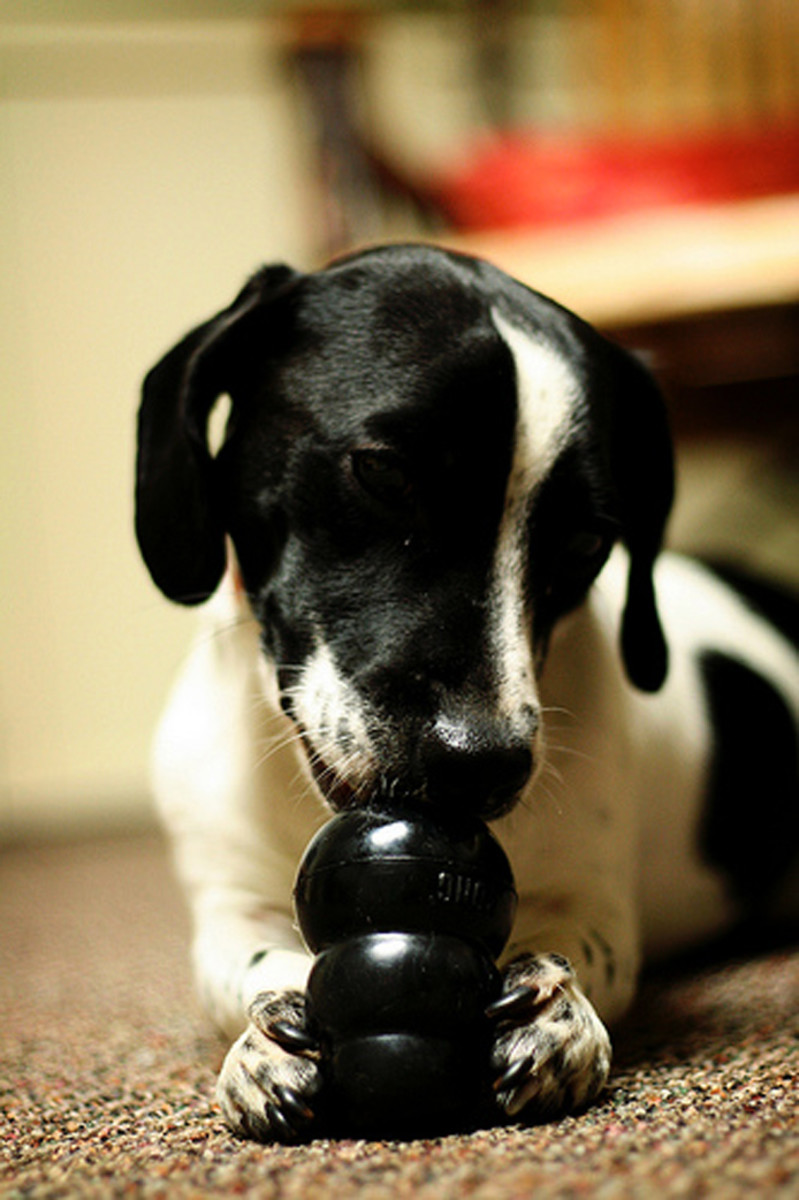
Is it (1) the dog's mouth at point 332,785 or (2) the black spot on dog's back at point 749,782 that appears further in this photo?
(2) the black spot on dog's back at point 749,782

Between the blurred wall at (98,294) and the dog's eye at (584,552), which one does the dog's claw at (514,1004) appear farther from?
the blurred wall at (98,294)

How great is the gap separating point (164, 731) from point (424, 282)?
1.87 feet

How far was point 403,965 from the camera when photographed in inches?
34.1

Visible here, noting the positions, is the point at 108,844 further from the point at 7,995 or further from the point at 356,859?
the point at 356,859

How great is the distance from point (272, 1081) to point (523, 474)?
1.67 feet

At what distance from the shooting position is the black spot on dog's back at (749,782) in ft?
5.14

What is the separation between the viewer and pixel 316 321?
1206 mm

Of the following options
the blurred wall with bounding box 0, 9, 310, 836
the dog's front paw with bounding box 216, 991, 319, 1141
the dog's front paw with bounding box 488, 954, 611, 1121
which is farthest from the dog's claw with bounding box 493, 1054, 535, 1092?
the blurred wall with bounding box 0, 9, 310, 836

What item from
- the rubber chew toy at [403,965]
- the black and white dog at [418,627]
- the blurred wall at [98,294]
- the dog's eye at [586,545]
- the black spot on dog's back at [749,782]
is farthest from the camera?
the blurred wall at [98,294]

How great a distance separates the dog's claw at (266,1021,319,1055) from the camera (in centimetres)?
91

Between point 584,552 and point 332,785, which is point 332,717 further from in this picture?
point 584,552

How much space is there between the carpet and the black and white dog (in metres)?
0.05

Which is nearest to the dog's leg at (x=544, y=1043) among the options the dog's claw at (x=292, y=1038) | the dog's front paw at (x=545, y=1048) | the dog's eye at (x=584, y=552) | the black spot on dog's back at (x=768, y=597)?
the dog's front paw at (x=545, y=1048)

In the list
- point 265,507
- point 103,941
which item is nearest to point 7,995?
point 103,941
